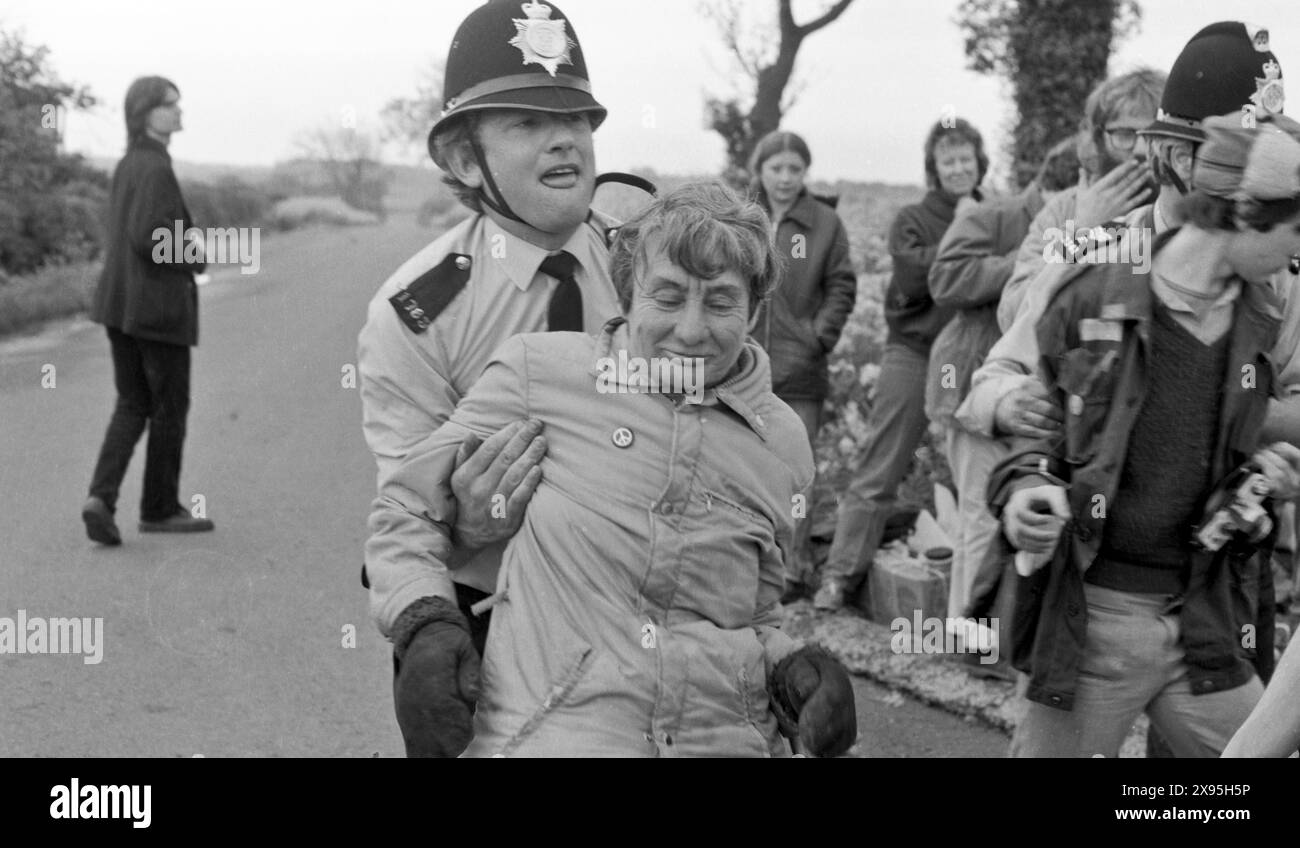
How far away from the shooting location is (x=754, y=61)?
7.89 m

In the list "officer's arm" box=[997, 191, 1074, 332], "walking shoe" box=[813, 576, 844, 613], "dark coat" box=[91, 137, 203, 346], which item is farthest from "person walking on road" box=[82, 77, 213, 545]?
"officer's arm" box=[997, 191, 1074, 332]

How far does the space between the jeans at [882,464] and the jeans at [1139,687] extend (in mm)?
2819

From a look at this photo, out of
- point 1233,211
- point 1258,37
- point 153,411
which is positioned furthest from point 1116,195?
point 153,411

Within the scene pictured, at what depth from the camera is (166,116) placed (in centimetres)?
726

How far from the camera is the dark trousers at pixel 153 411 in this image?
23.9 ft

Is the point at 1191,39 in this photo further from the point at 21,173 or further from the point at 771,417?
the point at 21,173

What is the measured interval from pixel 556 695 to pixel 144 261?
5.20 metres

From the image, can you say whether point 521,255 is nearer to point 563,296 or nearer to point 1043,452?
point 563,296

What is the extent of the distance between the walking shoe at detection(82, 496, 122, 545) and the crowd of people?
170 inches

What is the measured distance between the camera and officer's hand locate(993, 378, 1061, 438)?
3.38 m

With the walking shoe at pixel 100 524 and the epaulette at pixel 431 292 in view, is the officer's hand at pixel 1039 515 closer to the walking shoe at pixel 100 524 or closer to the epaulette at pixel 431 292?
the epaulette at pixel 431 292

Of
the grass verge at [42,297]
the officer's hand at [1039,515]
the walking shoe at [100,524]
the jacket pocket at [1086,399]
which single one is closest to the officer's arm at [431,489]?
the officer's hand at [1039,515]

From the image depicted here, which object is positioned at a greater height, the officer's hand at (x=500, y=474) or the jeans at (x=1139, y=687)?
the officer's hand at (x=500, y=474)

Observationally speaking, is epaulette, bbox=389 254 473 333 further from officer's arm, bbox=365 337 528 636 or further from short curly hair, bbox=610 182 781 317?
short curly hair, bbox=610 182 781 317
